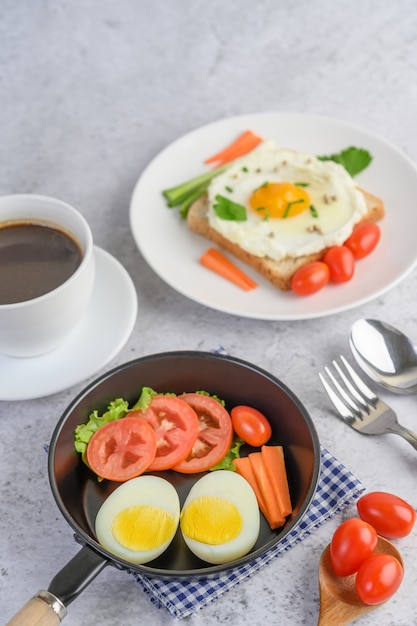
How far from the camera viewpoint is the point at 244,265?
3240 mm

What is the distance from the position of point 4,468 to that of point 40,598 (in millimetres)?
771

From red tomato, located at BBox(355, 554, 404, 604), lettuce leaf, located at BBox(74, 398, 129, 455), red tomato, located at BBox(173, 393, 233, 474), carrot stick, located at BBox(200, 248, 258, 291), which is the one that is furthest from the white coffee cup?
red tomato, located at BBox(355, 554, 404, 604)

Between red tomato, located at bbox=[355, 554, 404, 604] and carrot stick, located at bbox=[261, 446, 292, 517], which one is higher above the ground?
red tomato, located at bbox=[355, 554, 404, 604]

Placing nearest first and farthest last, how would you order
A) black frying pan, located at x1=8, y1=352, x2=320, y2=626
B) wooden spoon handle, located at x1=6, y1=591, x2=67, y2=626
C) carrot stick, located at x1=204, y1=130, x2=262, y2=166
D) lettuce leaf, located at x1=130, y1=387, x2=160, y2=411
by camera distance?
wooden spoon handle, located at x1=6, y1=591, x2=67, y2=626, black frying pan, located at x1=8, y1=352, x2=320, y2=626, lettuce leaf, located at x1=130, y1=387, x2=160, y2=411, carrot stick, located at x1=204, y1=130, x2=262, y2=166

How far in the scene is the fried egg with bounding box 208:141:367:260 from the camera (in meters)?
3.14

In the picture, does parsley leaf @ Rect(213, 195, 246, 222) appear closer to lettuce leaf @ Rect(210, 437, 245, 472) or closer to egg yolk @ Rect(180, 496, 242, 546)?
lettuce leaf @ Rect(210, 437, 245, 472)

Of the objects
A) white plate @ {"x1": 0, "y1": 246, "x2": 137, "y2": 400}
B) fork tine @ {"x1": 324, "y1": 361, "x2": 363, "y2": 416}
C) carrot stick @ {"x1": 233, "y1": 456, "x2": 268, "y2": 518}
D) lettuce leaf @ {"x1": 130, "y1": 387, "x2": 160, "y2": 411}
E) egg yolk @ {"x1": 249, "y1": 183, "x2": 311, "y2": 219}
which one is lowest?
white plate @ {"x1": 0, "y1": 246, "x2": 137, "y2": 400}

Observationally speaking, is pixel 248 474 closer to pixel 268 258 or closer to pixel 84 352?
pixel 84 352

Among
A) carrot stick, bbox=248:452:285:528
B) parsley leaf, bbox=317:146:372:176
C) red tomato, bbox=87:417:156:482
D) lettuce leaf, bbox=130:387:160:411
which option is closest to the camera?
carrot stick, bbox=248:452:285:528

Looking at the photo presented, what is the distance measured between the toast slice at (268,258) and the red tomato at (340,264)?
103 mm

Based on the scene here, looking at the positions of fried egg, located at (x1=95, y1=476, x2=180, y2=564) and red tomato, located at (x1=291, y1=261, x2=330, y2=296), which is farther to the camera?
red tomato, located at (x1=291, y1=261, x2=330, y2=296)

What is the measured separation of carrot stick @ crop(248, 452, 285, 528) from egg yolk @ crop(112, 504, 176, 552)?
0.91 ft

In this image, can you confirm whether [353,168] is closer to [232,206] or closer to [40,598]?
[232,206]

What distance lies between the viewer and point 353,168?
3.49m
